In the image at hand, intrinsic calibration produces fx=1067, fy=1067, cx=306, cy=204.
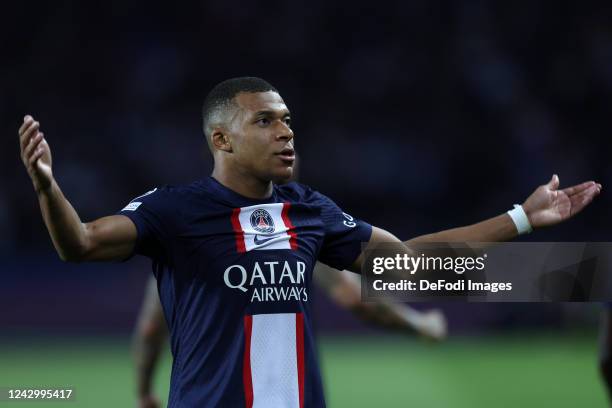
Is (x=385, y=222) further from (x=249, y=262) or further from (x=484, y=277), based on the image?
(x=249, y=262)

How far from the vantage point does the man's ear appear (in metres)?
4.13

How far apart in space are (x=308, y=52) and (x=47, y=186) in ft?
43.5

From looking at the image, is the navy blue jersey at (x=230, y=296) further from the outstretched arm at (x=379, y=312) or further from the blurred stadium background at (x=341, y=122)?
the blurred stadium background at (x=341, y=122)

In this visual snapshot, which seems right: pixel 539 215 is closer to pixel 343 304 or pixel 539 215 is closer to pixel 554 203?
pixel 554 203

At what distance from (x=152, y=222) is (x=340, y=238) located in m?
0.80

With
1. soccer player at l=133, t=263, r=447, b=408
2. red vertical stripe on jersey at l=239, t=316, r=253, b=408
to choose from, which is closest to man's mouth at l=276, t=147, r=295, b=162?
red vertical stripe on jersey at l=239, t=316, r=253, b=408

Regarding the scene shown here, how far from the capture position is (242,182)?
409cm

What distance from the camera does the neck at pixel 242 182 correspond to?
4.09 meters

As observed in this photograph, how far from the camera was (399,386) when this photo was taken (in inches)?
382

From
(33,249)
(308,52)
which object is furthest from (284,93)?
(33,249)

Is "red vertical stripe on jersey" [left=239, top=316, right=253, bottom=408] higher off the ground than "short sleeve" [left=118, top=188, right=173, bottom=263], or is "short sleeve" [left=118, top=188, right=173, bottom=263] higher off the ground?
"short sleeve" [left=118, top=188, right=173, bottom=263]

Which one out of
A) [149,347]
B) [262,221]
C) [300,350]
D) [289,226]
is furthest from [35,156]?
[149,347]

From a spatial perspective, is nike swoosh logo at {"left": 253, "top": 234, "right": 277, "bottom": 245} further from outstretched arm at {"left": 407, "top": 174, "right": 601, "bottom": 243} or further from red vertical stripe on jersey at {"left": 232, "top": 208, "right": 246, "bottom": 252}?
outstretched arm at {"left": 407, "top": 174, "right": 601, "bottom": 243}

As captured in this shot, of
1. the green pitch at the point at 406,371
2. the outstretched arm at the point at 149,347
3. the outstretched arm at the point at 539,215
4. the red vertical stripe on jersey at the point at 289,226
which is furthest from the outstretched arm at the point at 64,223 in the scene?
the green pitch at the point at 406,371
